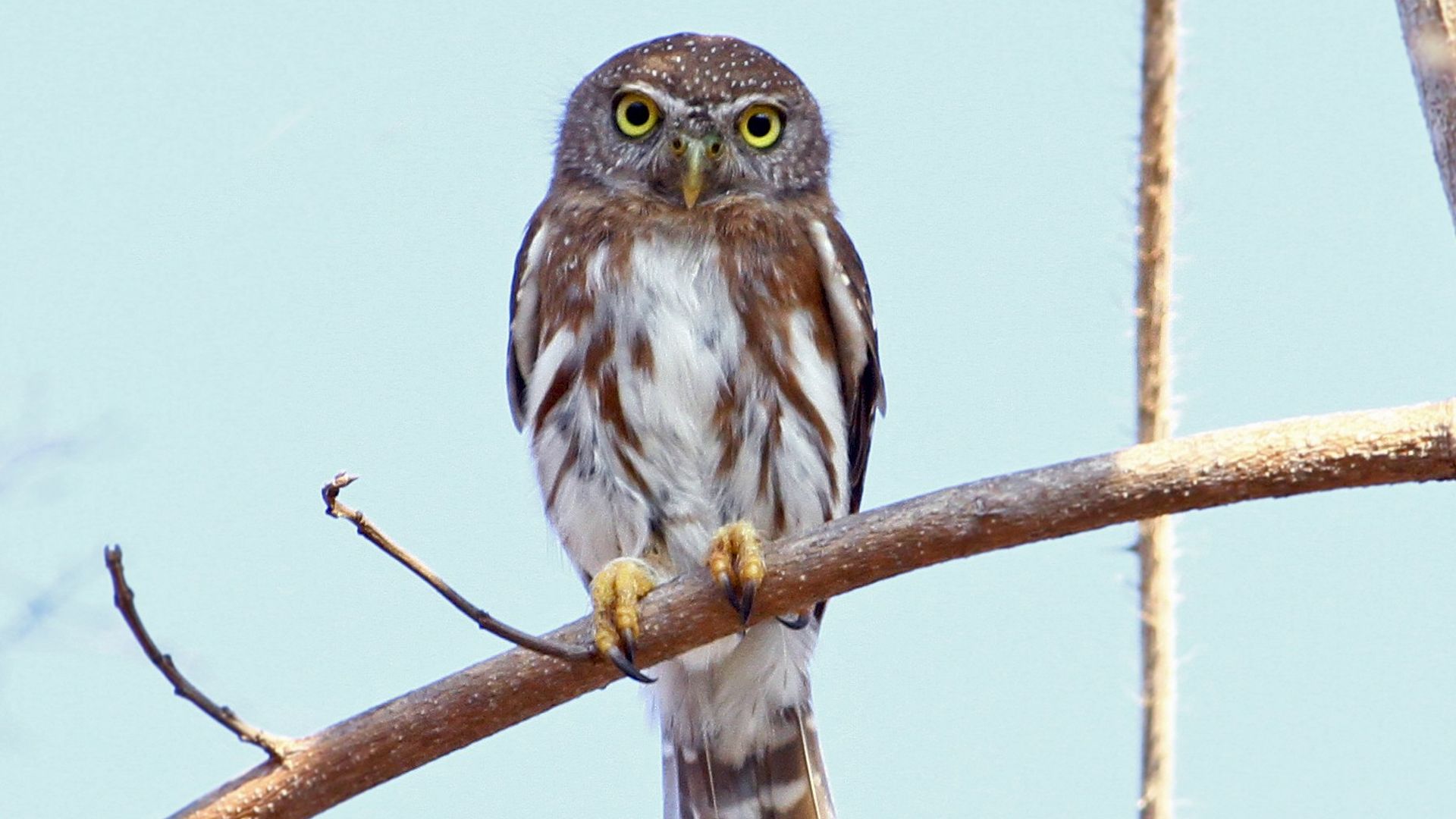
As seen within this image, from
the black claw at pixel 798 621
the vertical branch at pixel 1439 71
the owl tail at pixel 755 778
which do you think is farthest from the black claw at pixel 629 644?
the vertical branch at pixel 1439 71

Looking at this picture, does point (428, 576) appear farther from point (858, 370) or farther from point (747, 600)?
point (858, 370)

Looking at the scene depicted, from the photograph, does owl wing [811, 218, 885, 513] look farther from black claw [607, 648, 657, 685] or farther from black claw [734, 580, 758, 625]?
black claw [607, 648, 657, 685]

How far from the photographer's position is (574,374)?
13.4 ft

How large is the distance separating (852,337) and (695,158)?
0.62 meters

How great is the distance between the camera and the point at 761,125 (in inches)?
183

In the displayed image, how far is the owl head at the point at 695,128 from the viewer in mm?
4434

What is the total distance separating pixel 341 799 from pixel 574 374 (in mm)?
1345

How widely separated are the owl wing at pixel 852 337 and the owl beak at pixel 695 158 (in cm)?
31

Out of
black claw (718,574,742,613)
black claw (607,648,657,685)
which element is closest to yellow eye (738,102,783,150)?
black claw (718,574,742,613)

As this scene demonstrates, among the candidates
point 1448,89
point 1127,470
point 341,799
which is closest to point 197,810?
point 341,799

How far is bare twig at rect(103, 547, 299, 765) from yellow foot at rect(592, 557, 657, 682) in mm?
582

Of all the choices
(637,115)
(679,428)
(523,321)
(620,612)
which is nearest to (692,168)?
(637,115)

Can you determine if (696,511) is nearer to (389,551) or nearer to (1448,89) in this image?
(389,551)

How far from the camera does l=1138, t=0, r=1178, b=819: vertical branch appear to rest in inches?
135
